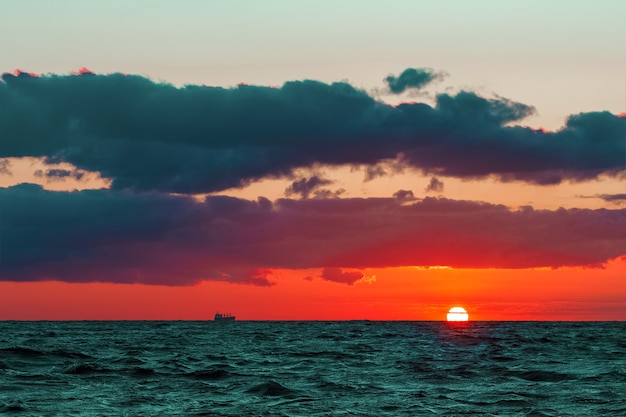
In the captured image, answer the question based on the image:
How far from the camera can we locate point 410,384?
156 feet

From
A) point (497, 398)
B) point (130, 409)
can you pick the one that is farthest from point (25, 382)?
point (497, 398)

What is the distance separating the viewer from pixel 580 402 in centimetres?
3947

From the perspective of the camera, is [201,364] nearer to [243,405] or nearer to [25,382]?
[25,382]

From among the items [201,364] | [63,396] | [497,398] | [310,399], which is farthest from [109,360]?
[497,398]

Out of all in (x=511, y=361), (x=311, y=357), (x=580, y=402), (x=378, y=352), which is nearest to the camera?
(x=580, y=402)

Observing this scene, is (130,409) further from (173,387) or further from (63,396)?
(173,387)

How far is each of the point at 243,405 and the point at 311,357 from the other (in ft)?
112

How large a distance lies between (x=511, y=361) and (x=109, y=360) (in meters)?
30.5

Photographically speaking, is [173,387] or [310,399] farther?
[173,387]

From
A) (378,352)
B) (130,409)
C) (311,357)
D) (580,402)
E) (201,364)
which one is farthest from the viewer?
(378,352)

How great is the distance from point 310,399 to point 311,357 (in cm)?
3188

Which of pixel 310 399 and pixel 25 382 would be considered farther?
pixel 25 382

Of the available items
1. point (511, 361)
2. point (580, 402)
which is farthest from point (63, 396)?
point (511, 361)

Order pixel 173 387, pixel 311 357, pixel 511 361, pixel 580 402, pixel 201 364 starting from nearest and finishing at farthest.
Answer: pixel 580 402, pixel 173 387, pixel 201 364, pixel 511 361, pixel 311 357
